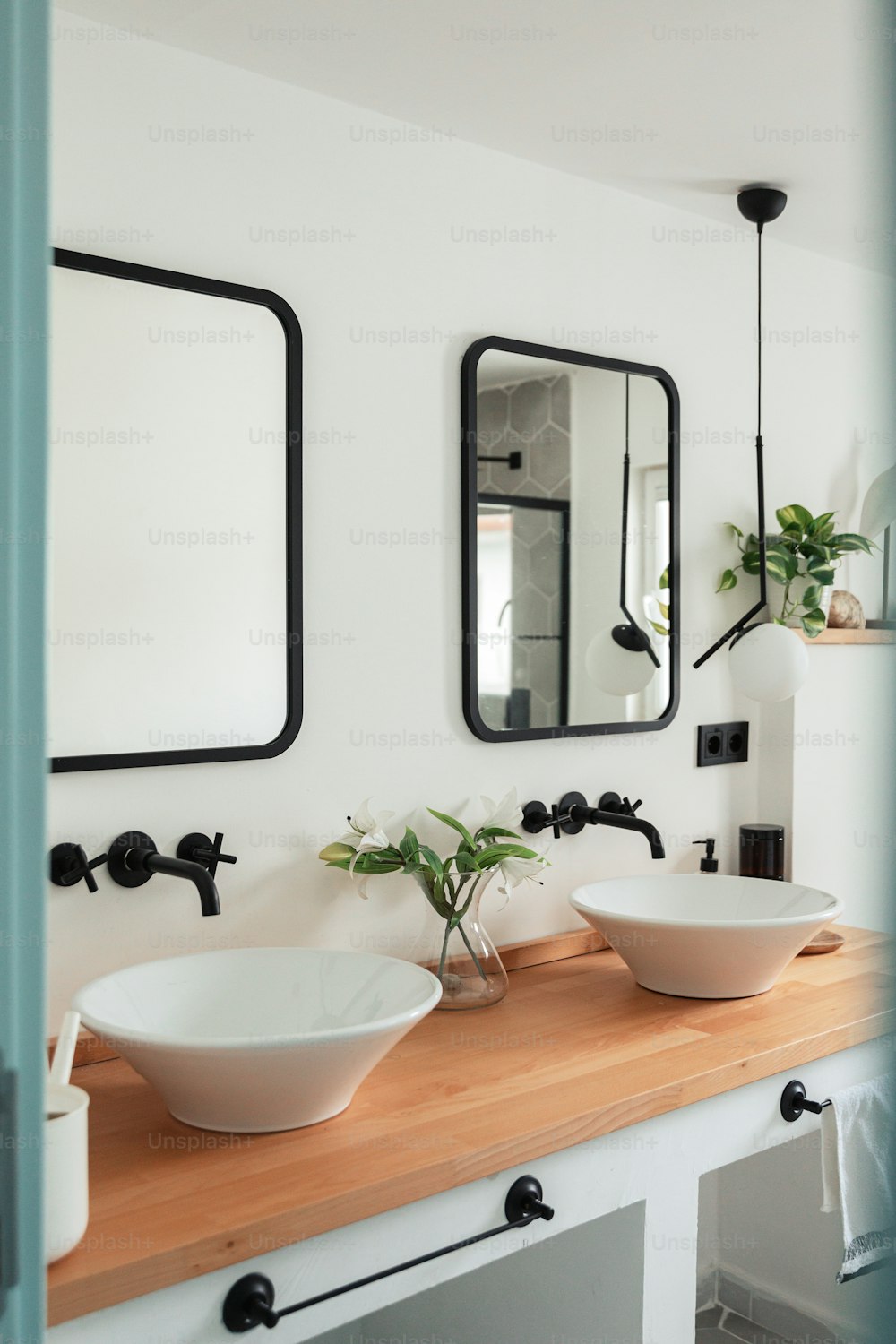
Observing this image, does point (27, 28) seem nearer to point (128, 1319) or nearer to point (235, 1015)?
point (128, 1319)

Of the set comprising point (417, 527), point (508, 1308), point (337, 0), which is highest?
point (337, 0)

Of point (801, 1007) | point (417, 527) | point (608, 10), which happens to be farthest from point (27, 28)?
point (801, 1007)

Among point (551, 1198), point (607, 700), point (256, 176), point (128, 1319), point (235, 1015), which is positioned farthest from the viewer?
point (607, 700)

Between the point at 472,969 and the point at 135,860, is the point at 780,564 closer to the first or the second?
the point at 472,969

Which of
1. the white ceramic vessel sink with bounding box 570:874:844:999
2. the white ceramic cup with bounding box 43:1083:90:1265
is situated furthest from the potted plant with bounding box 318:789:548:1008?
the white ceramic cup with bounding box 43:1083:90:1265

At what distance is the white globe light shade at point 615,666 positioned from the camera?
2.29 metres

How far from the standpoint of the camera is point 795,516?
2.62 metres

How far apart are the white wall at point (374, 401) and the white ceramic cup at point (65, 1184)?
21.3 inches

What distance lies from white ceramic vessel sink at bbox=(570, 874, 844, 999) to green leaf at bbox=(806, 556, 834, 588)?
2.55 feet

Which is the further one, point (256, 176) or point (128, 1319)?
point (256, 176)

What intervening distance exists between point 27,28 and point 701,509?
1958mm

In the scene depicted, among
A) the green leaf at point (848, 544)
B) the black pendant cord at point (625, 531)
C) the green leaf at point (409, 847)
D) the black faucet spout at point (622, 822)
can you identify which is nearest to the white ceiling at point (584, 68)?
the black pendant cord at point (625, 531)

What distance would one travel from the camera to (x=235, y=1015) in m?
1.58

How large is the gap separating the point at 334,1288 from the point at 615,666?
138cm
